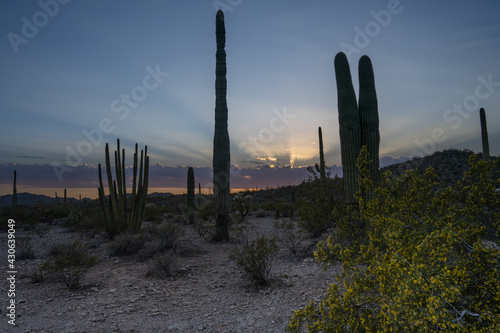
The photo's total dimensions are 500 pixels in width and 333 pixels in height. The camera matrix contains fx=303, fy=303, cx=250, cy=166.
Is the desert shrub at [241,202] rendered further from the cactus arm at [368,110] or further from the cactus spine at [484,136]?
the cactus spine at [484,136]

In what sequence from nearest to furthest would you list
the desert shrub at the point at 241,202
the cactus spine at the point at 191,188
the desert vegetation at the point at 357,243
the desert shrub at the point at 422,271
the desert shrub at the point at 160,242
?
the desert shrub at the point at 422,271 < the desert vegetation at the point at 357,243 < the desert shrub at the point at 160,242 < the desert shrub at the point at 241,202 < the cactus spine at the point at 191,188

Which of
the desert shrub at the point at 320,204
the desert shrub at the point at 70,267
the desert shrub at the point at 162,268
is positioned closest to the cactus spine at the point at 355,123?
the desert shrub at the point at 320,204

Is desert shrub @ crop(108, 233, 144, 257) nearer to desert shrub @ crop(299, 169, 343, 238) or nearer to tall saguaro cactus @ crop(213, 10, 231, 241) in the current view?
tall saguaro cactus @ crop(213, 10, 231, 241)

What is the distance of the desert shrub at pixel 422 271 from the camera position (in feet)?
8.13

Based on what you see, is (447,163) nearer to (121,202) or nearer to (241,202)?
(241,202)

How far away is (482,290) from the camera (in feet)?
8.99

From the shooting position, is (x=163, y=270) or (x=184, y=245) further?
(x=184, y=245)

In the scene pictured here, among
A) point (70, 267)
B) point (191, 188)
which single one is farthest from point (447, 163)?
point (70, 267)

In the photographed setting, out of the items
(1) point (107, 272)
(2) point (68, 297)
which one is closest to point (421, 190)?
(2) point (68, 297)

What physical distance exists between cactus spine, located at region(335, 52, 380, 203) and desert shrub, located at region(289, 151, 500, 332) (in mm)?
3626

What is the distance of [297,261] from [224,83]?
670 cm

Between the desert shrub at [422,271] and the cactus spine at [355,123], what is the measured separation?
3.63 metres

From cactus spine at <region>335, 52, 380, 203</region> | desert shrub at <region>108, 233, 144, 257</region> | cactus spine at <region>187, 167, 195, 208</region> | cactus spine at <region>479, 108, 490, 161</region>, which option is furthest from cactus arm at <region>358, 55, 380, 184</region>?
cactus spine at <region>479, 108, 490, 161</region>

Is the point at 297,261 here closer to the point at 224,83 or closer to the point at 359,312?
the point at 359,312
